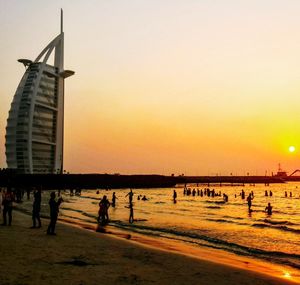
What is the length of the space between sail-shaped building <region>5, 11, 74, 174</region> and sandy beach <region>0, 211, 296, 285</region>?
393 feet

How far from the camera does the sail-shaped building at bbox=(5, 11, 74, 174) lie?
444 ft

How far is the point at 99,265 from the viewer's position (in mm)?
14398

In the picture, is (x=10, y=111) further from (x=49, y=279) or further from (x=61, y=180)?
(x=49, y=279)

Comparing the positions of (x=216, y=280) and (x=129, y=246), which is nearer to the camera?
(x=216, y=280)

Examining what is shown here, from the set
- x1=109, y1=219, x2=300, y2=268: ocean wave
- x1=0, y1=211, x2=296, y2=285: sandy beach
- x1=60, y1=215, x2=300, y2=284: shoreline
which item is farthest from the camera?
x1=109, y1=219, x2=300, y2=268: ocean wave

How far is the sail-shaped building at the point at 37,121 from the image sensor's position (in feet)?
444

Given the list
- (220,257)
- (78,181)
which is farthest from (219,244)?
(78,181)

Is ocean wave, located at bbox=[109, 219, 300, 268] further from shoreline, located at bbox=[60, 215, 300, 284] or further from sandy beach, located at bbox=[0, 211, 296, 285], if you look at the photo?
sandy beach, located at bbox=[0, 211, 296, 285]

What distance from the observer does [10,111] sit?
143500 mm

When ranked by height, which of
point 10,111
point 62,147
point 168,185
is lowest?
point 168,185

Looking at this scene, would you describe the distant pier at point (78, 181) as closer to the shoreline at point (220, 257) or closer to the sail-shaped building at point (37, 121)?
the sail-shaped building at point (37, 121)

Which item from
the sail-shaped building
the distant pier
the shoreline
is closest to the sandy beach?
the shoreline

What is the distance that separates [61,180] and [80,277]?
121001mm

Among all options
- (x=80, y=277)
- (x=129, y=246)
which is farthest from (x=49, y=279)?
(x=129, y=246)
